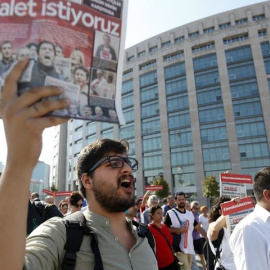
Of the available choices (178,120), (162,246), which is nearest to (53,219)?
(162,246)

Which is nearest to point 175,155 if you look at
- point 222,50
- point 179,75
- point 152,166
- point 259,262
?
point 152,166

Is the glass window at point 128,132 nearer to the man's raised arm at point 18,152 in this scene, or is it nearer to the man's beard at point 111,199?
the man's beard at point 111,199

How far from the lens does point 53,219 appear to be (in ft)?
4.95

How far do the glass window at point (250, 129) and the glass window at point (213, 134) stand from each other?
1.87 metres

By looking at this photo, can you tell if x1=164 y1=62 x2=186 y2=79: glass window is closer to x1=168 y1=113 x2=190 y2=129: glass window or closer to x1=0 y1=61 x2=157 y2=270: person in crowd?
x1=168 y1=113 x2=190 y2=129: glass window

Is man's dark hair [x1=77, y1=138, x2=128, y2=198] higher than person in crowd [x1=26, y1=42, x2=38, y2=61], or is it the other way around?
person in crowd [x1=26, y1=42, x2=38, y2=61]

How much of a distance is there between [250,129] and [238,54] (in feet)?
36.3

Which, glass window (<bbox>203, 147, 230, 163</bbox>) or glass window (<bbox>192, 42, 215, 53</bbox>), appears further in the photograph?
glass window (<bbox>192, 42, 215, 53</bbox>)

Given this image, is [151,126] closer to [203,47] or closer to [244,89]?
[244,89]


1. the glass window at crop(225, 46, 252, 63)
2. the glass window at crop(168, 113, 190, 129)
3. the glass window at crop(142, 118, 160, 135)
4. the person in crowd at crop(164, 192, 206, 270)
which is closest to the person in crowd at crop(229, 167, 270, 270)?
the person in crowd at crop(164, 192, 206, 270)

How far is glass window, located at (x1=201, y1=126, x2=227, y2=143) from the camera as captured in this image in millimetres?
34750

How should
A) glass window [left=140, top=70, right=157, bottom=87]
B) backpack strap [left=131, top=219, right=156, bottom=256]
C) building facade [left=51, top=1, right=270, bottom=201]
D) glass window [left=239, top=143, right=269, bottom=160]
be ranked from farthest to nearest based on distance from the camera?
glass window [left=140, top=70, right=157, bottom=87]
building facade [left=51, top=1, right=270, bottom=201]
glass window [left=239, top=143, right=269, bottom=160]
backpack strap [left=131, top=219, right=156, bottom=256]

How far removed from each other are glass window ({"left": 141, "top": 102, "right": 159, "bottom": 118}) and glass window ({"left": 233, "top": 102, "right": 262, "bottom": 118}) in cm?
1149

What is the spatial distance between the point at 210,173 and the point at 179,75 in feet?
50.5
